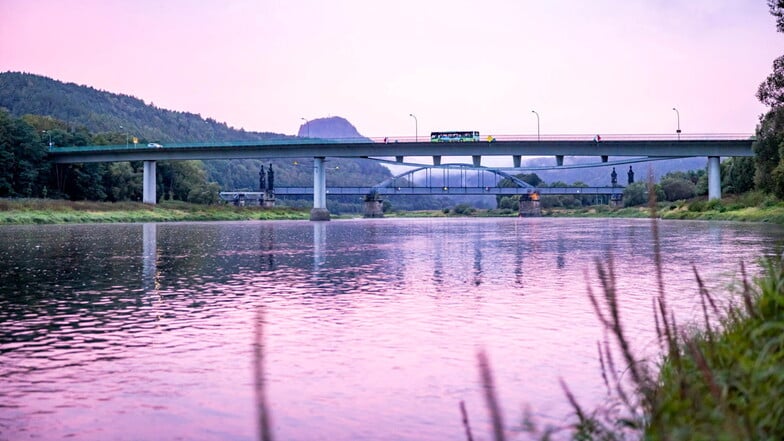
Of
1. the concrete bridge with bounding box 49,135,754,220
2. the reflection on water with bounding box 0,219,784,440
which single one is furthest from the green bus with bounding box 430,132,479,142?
the reflection on water with bounding box 0,219,784,440

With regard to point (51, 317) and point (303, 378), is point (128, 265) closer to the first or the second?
point (51, 317)

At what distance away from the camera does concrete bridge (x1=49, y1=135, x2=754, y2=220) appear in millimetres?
103812

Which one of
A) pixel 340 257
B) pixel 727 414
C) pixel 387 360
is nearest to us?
pixel 727 414

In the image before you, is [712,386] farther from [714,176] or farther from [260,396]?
[714,176]

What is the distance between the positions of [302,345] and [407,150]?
103 meters

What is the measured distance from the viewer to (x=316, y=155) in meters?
122

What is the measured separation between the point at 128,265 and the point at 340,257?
31.1ft

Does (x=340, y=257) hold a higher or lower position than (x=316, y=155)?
lower

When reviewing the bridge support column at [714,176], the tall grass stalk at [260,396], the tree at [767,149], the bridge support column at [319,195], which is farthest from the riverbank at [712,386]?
the bridge support column at [319,195]

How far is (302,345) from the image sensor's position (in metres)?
13.5

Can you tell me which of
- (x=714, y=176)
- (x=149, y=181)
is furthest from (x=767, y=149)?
(x=149, y=181)

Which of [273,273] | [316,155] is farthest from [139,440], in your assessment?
[316,155]

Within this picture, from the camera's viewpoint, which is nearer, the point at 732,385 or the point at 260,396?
the point at 260,396

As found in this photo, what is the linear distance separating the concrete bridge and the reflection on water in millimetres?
80775
